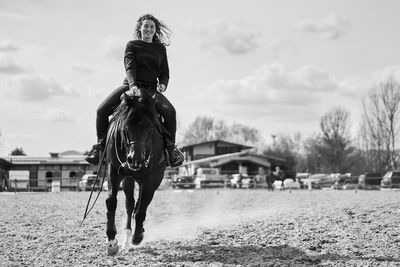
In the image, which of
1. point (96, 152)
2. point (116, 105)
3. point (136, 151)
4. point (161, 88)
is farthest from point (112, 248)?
point (161, 88)

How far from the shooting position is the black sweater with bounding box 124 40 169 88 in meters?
8.97

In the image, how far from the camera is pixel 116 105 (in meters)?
9.40

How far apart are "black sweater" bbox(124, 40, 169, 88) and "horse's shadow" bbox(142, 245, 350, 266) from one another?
2.69 metres

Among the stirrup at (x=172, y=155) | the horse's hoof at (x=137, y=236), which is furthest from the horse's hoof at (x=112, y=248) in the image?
the stirrup at (x=172, y=155)

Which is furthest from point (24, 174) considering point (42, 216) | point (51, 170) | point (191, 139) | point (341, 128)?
point (42, 216)

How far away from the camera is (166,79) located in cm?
943

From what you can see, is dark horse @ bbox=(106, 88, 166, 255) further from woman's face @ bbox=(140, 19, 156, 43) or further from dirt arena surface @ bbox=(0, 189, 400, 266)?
woman's face @ bbox=(140, 19, 156, 43)

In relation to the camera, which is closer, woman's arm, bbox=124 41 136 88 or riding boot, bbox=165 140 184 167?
woman's arm, bbox=124 41 136 88

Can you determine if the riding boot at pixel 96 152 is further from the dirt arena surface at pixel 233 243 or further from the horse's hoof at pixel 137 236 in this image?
the horse's hoof at pixel 137 236

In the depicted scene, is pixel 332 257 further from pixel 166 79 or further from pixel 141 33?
pixel 141 33

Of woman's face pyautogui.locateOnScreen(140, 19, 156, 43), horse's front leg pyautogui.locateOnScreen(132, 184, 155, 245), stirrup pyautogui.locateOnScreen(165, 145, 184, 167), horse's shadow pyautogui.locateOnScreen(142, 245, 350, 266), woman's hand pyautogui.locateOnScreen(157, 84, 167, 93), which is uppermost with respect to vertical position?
woman's face pyautogui.locateOnScreen(140, 19, 156, 43)

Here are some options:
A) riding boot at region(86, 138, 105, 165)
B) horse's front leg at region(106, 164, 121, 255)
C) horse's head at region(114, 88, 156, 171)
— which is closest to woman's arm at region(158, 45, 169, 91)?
horse's head at region(114, 88, 156, 171)

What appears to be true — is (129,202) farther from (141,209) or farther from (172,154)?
(172,154)

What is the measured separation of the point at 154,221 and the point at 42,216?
3284 mm
